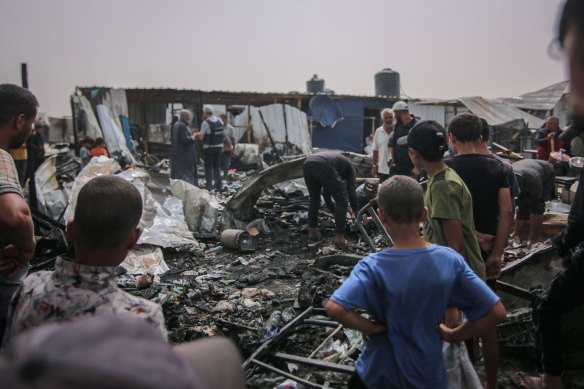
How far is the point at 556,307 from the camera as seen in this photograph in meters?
2.58

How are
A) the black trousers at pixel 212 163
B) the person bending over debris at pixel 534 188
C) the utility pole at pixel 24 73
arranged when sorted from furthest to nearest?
1. the black trousers at pixel 212 163
2. the utility pole at pixel 24 73
3. the person bending over debris at pixel 534 188

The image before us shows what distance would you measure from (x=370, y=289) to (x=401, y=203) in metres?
0.41

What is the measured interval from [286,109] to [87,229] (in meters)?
18.6

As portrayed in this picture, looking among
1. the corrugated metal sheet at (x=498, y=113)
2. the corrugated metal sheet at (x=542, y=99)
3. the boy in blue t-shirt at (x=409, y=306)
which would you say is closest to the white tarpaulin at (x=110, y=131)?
the corrugated metal sheet at (x=498, y=113)

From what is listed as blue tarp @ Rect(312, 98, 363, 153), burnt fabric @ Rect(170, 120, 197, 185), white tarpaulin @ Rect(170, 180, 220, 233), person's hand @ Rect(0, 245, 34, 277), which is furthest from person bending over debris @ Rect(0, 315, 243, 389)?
blue tarp @ Rect(312, 98, 363, 153)

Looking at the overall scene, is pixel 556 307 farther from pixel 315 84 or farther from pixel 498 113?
pixel 315 84

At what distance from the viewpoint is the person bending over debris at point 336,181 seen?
20.7ft

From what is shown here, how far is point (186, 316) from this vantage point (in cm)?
432

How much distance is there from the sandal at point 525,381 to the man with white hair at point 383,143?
16.6ft

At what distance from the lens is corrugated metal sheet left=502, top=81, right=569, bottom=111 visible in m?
19.7

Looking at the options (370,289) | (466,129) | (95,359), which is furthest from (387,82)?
(95,359)

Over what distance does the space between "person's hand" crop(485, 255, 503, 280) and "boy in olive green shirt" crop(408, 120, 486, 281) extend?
0.85 ft

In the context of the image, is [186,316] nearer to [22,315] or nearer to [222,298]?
[222,298]

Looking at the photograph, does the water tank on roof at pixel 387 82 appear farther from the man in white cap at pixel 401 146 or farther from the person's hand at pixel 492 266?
the person's hand at pixel 492 266
